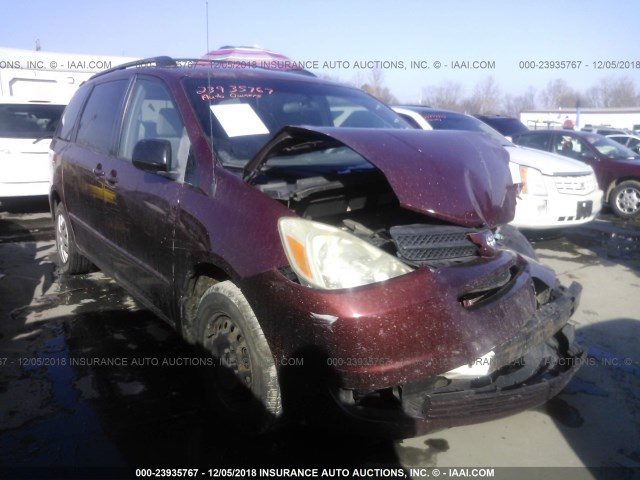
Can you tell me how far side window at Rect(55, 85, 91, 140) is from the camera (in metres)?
4.67

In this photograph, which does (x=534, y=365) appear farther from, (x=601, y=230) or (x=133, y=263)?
(x=601, y=230)

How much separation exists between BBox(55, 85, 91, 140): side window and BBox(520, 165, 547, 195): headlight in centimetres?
480

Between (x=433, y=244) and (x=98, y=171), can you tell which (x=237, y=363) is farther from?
(x=98, y=171)

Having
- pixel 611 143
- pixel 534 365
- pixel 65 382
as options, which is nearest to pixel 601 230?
pixel 611 143

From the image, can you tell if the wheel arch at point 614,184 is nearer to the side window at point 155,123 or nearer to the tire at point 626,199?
the tire at point 626,199

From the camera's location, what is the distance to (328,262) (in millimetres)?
2230

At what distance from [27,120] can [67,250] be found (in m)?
4.22

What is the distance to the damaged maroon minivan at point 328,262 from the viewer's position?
213cm

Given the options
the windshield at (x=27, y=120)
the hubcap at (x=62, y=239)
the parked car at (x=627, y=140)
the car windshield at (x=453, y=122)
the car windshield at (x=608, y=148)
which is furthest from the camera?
the parked car at (x=627, y=140)

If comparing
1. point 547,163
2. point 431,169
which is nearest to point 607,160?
point 547,163

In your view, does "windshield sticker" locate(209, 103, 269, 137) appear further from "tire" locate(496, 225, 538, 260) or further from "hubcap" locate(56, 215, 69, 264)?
"hubcap" locate(56, 215, 69, 264)

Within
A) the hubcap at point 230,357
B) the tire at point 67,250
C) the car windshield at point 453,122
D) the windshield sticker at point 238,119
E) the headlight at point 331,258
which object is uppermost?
the windshield sticker at point 238,119

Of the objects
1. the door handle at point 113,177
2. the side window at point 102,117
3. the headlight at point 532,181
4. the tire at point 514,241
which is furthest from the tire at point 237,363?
the headlight at point 532,181

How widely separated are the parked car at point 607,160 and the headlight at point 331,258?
340 inches
